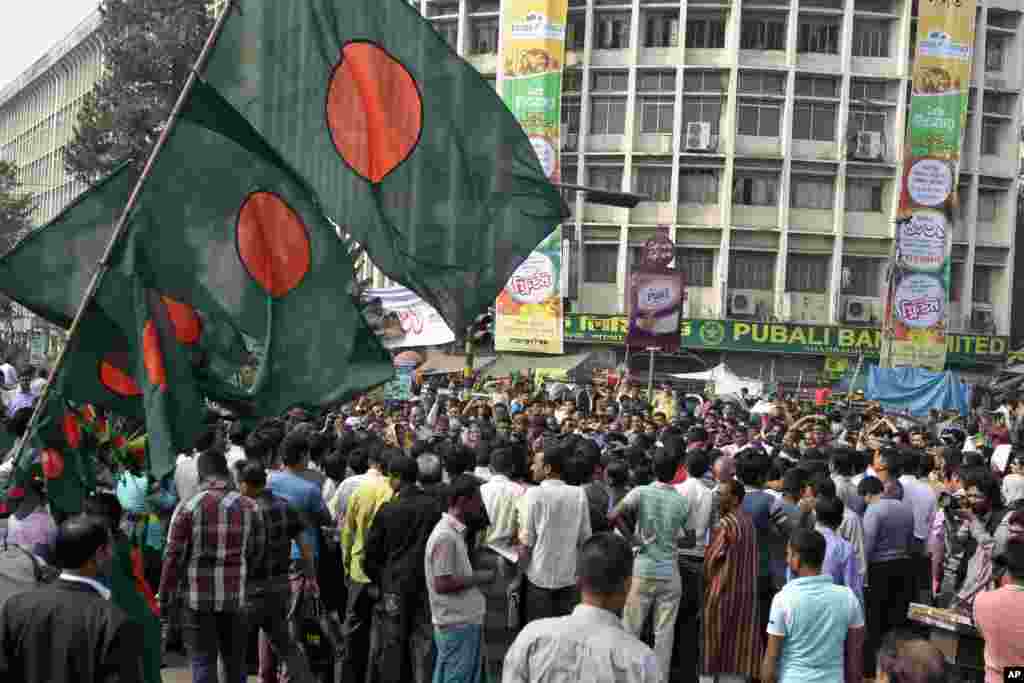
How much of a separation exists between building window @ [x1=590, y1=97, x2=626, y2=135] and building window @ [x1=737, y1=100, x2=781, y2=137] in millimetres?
3932

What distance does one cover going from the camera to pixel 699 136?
47875 mm

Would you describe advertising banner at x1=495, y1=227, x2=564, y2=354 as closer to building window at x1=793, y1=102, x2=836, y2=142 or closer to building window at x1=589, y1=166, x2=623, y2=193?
building window at x1=589, y1=166, x2=623, y2=193

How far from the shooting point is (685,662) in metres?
9.27

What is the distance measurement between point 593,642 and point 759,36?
46441 mm

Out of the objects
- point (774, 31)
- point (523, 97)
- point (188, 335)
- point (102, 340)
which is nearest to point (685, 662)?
point (188, 335)

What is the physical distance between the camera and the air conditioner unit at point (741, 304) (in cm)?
4788

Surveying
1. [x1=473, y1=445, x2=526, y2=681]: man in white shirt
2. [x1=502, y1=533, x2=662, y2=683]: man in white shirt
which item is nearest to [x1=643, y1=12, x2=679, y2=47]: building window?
[x1=473, y1=445, x2=526, y2=681]: man in white shirt

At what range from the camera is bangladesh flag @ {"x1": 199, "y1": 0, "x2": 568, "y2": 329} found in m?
6.91

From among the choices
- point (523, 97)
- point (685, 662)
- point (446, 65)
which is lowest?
point (685, 662)

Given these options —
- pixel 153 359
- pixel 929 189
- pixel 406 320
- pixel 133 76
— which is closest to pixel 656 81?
pixel 929 189

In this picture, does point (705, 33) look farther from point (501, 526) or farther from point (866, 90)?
point (501, 526)

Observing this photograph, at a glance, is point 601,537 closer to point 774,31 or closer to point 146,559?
point 146,559

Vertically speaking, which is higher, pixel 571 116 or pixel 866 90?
pixel 866 90

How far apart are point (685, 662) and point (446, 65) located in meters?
4.12
